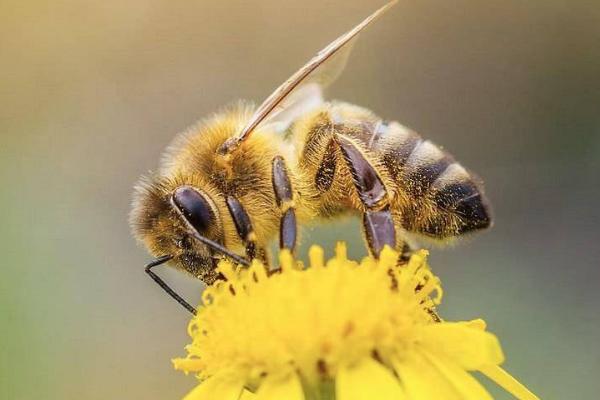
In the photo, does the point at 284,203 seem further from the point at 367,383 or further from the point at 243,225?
the point at 367,383

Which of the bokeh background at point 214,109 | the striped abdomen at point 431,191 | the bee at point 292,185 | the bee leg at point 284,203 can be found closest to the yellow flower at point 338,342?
the bee leg at point 284,203

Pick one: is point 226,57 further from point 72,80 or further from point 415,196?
point 415,196

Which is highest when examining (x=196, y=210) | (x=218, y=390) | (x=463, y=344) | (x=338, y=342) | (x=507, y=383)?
(x=196, y=210)

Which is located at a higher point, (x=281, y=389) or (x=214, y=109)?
(x=214, y=109)

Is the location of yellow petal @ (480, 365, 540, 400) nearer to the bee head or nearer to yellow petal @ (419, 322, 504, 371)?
yellow petal @ (419, 322, 504, 371)

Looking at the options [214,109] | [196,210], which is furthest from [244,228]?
[214,109]

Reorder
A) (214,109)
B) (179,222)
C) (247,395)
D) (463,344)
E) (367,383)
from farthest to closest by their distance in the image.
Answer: (214,109), (179,222), (247,395), (463,344), (367,383)

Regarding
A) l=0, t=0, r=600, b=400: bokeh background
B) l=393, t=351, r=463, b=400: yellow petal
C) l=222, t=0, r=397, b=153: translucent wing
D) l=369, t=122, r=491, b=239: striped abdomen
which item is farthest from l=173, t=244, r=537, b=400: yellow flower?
l=0, t=0, r=600, b=400: bokeh background
